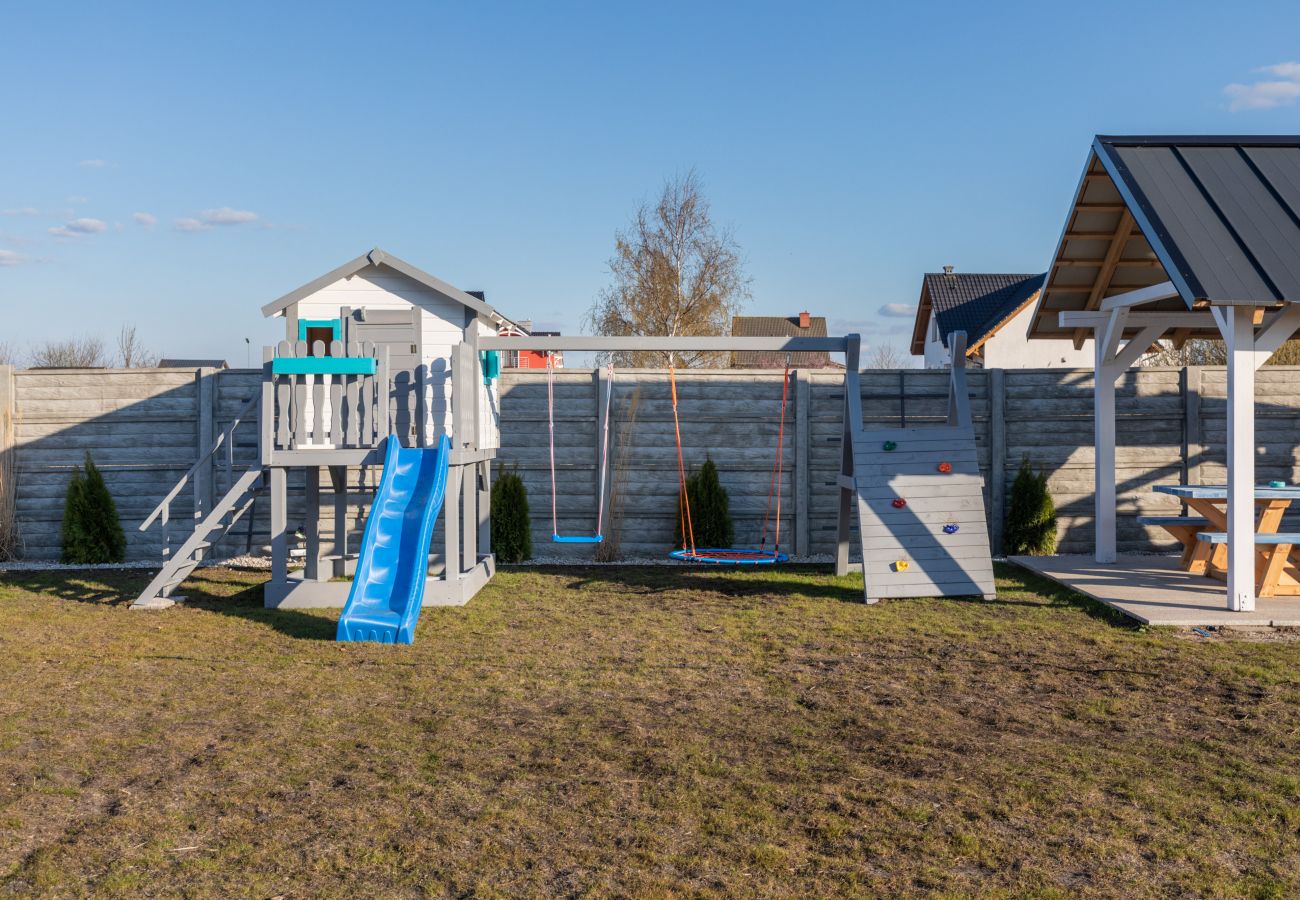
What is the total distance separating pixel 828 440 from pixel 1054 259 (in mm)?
2964

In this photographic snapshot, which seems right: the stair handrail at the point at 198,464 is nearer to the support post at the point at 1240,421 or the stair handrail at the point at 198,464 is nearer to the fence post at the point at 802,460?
the fence post at the point at 802,460

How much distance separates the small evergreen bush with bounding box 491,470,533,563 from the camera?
11.9 m

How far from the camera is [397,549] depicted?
28.1ft

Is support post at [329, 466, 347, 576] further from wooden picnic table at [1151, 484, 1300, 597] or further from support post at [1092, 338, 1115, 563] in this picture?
wooden picnic table at [1151, 484, 1300, 597]

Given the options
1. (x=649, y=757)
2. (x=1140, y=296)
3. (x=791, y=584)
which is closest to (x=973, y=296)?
(x=1140, y=296)

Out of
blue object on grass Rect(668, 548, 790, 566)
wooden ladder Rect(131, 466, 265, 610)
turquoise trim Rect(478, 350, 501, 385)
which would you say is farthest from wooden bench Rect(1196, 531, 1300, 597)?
wooden ladder Rect(131, 466, 265, 610)

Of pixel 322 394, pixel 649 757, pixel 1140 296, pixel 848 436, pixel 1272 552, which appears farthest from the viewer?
pixel 848 436

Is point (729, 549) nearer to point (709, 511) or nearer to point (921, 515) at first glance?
point (709, 511)

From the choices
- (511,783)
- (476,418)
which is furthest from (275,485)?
(511,783)

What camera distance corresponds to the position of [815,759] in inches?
196

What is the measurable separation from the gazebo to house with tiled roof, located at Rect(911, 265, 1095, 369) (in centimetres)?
1564

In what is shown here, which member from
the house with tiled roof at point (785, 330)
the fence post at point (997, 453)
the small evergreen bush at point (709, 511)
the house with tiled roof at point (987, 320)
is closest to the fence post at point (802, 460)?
the small evergreen bush at point (709, 511)

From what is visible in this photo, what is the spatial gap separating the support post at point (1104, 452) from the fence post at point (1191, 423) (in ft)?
5.08

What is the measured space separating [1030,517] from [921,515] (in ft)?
9.79
